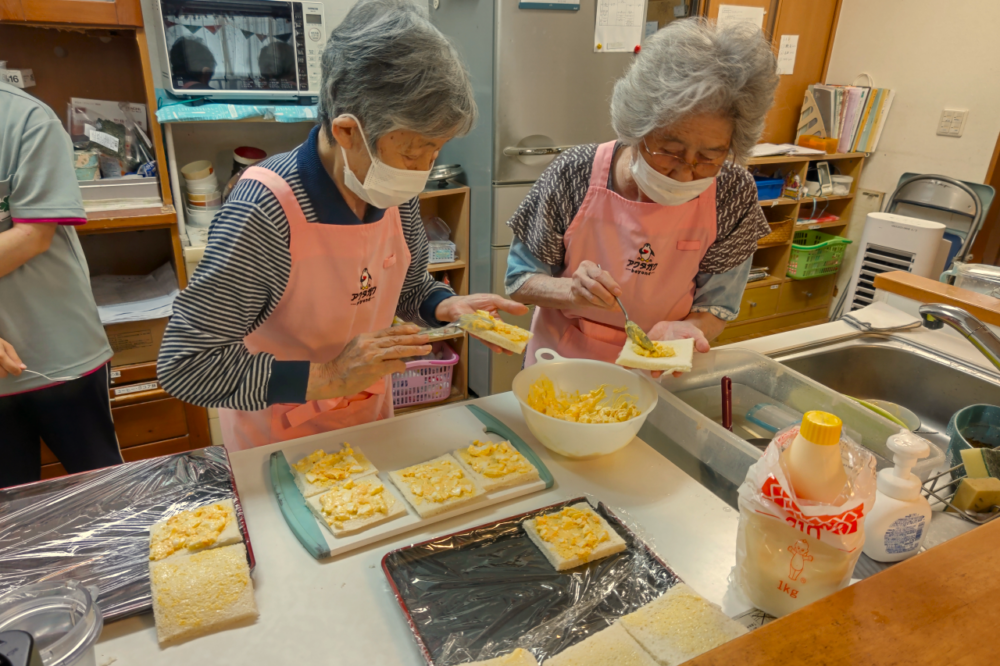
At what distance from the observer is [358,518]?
42.3 inches

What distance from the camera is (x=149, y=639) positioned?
0.86 meters

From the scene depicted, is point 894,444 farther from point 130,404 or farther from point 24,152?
point 130,404

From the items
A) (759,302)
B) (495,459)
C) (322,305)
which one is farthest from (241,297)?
(759,302)

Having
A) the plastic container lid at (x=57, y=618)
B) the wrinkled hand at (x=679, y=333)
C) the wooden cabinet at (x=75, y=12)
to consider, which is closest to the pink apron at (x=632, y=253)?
the wrinkled hand at (x=679, y=333)

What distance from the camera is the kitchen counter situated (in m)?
0.85

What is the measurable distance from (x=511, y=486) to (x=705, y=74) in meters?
0.96

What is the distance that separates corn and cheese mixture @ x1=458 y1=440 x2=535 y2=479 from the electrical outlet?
4.07 m

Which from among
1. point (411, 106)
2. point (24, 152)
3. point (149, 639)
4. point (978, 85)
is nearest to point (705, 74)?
point (411, 106)

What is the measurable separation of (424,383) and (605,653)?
8.49 feet

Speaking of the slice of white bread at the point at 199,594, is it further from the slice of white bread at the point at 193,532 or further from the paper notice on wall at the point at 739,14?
the paper notice on wall at the point at 739,14

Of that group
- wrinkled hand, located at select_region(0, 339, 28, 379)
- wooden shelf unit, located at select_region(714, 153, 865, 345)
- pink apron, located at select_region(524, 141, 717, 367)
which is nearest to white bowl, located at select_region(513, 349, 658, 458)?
pink apron, located at select_region(524, 141, 717, 367)

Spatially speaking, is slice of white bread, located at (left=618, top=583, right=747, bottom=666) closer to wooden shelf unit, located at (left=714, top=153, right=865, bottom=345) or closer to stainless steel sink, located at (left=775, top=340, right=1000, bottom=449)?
stainless steel sink, located at (left=775, top=340, right=1000, bottom=449)

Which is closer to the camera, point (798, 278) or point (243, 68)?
point (243, 68)

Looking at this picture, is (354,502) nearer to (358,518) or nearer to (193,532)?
(358,518)
